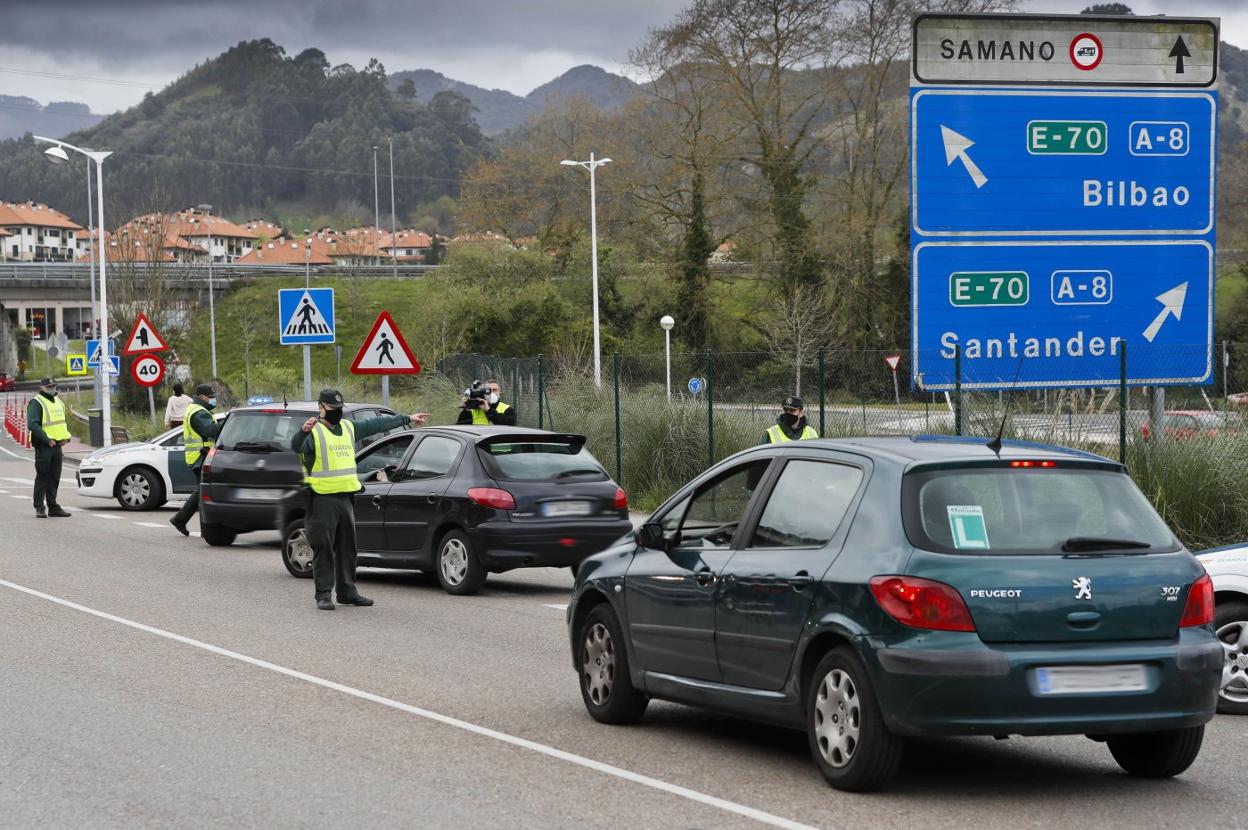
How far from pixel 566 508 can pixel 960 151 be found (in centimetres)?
664

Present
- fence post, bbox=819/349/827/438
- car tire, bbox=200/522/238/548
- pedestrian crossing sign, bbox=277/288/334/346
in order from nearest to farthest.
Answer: car tire, bbox=200/522/238/548
fence post, bbox=819/349/827/438
pedestrian crossing sign, bbox=277/288/334/346

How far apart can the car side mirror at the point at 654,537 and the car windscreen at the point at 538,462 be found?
6.39 metres

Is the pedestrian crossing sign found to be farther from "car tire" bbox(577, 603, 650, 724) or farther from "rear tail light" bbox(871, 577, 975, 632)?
"rear tail light" bbox(871, 577, 975, 632)

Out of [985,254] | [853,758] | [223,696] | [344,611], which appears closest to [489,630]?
[344,611]

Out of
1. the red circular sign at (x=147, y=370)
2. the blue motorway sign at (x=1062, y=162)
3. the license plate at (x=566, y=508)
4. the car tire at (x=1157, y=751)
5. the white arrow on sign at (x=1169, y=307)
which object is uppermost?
the blue motorway sign at (x=1062, y=162)

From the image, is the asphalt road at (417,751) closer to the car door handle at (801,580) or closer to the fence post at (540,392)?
the car door handle at (801,580)

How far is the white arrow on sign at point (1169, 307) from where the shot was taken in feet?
62.3

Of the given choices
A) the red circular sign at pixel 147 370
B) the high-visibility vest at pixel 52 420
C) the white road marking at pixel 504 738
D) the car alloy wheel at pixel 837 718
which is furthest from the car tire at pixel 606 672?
the red circular sign at pixel 147 370

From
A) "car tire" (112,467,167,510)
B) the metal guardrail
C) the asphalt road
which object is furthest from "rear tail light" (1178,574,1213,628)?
the metal guardrail

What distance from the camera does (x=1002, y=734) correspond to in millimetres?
6816

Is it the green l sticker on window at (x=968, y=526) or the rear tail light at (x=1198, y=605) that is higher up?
the green l sticker on window at (x=968, y=526)

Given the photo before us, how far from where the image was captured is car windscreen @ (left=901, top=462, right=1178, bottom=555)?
703 cm

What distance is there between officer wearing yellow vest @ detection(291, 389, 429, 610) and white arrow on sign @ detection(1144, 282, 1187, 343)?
958 centimetres

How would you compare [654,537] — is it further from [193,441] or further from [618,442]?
[618,442]
